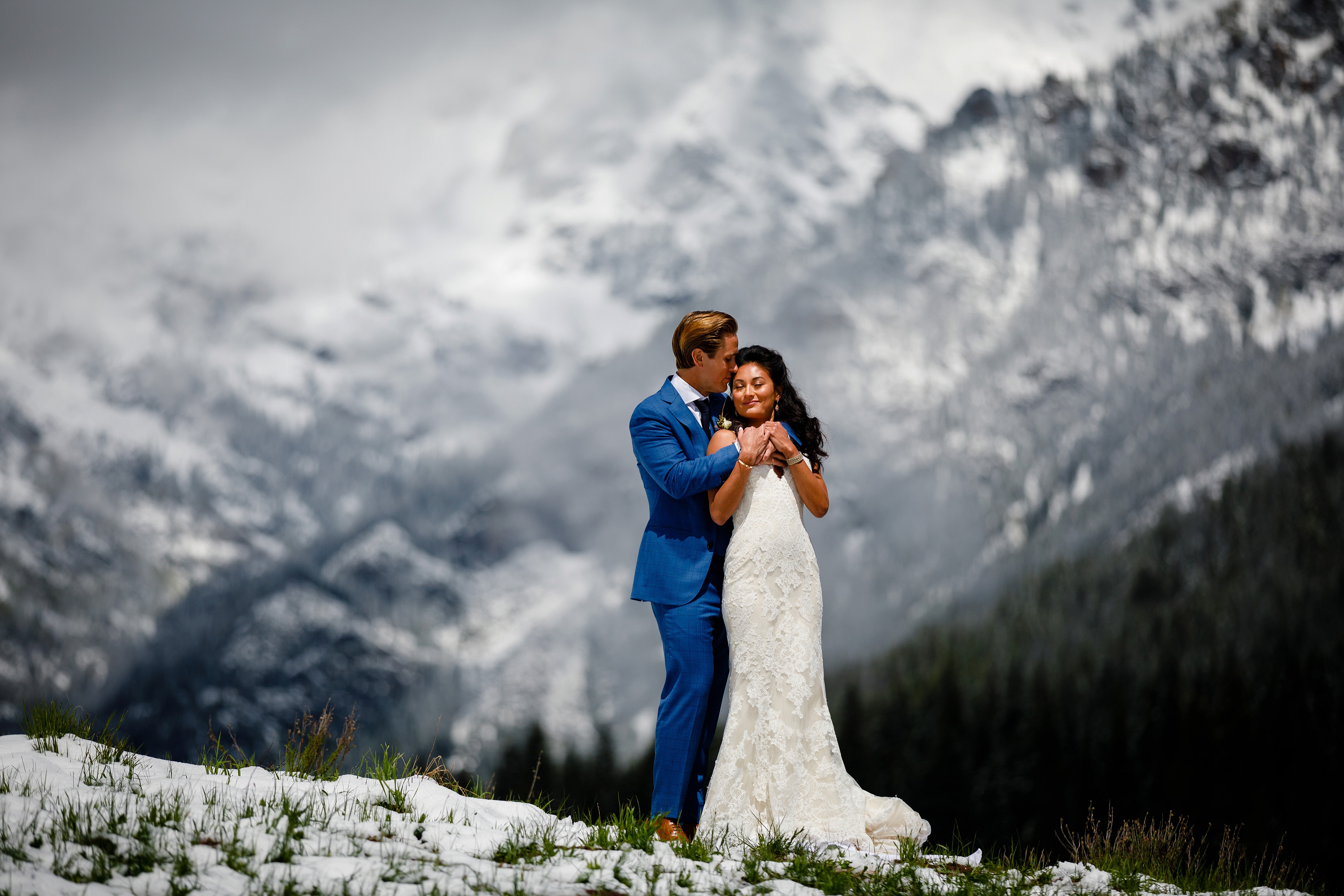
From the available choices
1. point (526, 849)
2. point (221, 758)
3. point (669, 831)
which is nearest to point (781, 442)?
point (669, 831)

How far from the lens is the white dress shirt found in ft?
23.5

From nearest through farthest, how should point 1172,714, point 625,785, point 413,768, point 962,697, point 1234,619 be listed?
point 413,768 → point 625,785 → point 1172,714 → point 962,697 → point 1234,619

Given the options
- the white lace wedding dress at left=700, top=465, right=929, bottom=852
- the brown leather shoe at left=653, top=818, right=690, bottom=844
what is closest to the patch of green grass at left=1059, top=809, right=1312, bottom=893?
the white lace wedding dress at left=700, top=465, right=929, bottom=852

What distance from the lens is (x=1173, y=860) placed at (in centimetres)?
738

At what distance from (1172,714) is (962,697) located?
12224mm

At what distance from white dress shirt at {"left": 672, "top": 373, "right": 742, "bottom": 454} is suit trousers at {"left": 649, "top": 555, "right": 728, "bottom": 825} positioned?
1.00m

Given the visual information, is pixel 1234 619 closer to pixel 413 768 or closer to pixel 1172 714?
pixel 1172 714

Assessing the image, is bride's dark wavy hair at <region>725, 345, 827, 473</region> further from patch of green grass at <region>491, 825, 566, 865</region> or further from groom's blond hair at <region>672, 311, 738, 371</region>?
patch of green grass at <region>491, 825, 566, 865</region>

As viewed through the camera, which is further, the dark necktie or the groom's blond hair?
the dark necktie

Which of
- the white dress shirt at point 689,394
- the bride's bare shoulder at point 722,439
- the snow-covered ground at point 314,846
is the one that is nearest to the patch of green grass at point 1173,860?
the snow-covered ground at point 314,846

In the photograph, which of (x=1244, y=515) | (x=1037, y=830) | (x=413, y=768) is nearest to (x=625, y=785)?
(x=1037, y=830)

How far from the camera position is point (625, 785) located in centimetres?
5947

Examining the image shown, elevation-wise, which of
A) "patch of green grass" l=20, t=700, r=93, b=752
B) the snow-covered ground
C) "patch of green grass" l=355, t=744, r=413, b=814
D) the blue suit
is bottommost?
the snow-covered ground

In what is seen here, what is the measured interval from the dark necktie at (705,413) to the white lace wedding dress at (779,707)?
0.45 m
